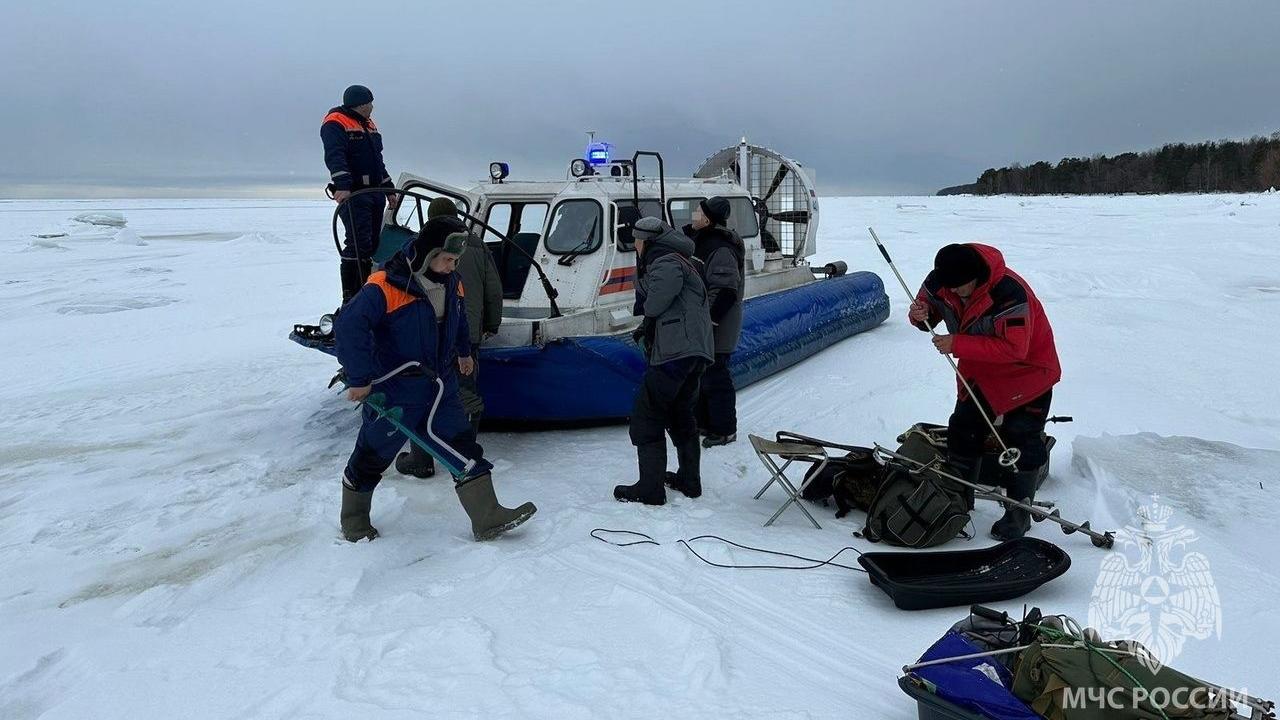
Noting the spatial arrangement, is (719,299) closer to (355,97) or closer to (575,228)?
(575,228)

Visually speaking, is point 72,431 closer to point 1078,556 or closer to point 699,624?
point 699,624

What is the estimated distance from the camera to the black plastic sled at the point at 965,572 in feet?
9.30

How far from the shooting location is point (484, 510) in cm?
342

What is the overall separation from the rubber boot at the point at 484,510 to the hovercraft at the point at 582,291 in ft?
4.60

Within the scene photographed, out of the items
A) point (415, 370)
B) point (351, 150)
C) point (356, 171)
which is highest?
point (351, 150)

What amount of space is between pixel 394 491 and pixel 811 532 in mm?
2075

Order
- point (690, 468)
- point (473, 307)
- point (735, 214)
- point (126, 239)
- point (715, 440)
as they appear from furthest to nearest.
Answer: point (126, 239), point (735, 214), point (715, 440), point (473, 307), point (690, 468)

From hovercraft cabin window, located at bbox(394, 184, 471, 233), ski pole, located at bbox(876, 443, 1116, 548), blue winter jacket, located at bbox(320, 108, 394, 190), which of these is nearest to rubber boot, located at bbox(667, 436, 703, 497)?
ski pole, located at bbox(876, 443, 1116, 548)

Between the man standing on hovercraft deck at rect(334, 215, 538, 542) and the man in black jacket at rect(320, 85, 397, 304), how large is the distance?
1.55 meters

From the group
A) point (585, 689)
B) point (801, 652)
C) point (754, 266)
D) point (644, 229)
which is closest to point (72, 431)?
point (644, 229)

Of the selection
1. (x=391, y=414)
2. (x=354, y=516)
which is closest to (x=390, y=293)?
(x=391, y=414)

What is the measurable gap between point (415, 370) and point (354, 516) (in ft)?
2.29

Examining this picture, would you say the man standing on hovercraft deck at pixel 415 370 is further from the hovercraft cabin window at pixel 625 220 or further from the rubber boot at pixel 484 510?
the hovercraft cabin window at pixel 625 220

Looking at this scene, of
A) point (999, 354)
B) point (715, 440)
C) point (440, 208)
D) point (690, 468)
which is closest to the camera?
point (999, 354)
